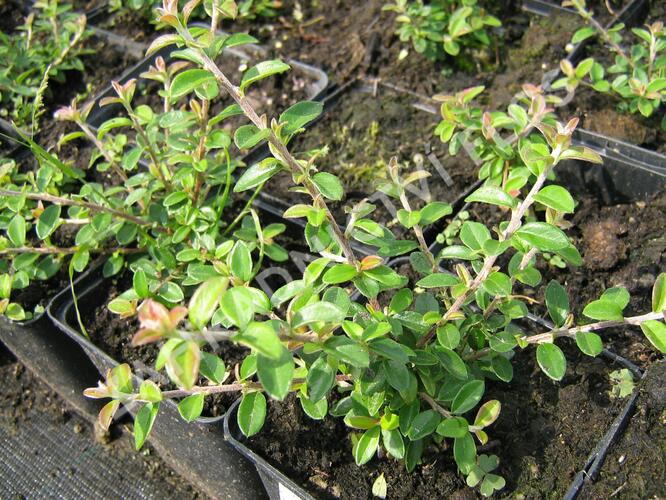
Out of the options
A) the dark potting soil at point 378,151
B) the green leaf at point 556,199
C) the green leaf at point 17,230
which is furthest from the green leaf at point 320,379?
the green leaf at point 17,230

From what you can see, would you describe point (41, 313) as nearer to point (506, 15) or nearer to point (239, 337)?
point (239, 337)

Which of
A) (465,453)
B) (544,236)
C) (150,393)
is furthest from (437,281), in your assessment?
(150,393)

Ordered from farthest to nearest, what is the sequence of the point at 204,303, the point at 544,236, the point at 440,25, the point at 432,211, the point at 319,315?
the point at 440,25, the point at 432,211, the point at 544,236, the point at 319,315, the point at 204,303

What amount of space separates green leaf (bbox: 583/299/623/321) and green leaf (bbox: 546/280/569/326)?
0.11 m

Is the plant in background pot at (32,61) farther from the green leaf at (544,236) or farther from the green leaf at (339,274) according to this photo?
the green leaf at (544,236)

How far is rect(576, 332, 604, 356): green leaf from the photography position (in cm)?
112

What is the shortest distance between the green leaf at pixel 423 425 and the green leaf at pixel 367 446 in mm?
66

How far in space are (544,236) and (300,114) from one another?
18.6 inches

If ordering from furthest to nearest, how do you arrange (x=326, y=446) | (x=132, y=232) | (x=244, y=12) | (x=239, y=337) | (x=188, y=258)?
(x=244, y=12)
(x=132, y=232)
(x=188, y=258)
(x=326, y=446)
(x=239, y=337)

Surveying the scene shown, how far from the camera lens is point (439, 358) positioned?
A: 115 centimetres

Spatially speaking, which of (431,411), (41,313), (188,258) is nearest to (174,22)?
(188,258)

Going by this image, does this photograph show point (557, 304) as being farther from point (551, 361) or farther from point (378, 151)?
point (378, 151)

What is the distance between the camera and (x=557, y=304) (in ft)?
4.00

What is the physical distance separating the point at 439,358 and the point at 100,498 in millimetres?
1053
